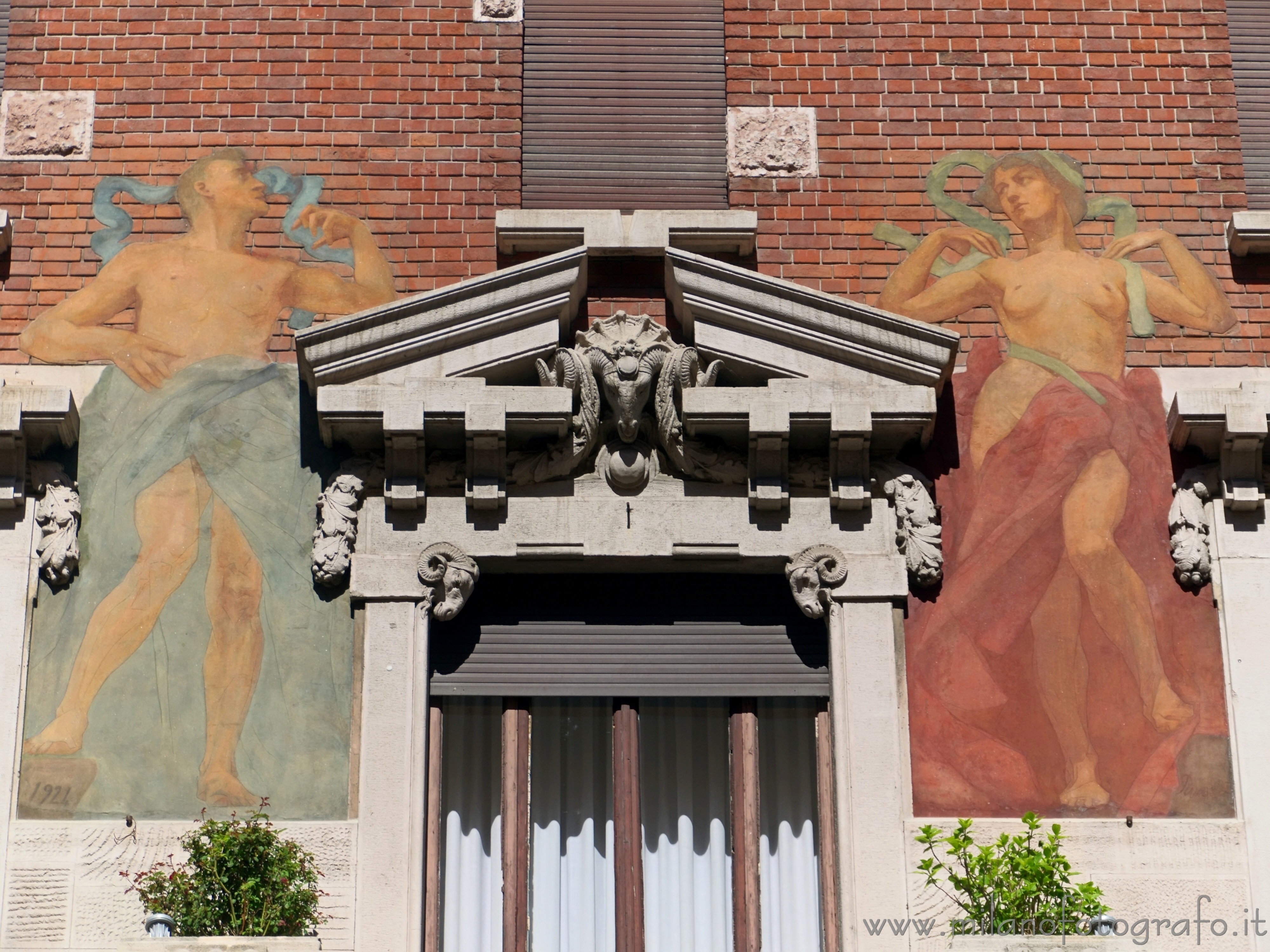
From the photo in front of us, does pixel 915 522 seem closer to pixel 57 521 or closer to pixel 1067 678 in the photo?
pixel 1067 678

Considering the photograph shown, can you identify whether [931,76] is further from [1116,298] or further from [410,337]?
[410,337]

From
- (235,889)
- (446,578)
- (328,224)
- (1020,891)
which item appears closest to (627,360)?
(446,578)

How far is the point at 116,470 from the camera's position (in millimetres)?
13141

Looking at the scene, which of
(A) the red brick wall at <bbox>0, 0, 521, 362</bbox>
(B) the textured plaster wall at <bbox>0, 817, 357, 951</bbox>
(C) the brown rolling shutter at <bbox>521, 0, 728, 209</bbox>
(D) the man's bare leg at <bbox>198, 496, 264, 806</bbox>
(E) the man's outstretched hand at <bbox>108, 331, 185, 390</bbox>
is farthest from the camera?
(C) the brown rolling shutter at <bbox>521, 0, 728, 209</bbox>

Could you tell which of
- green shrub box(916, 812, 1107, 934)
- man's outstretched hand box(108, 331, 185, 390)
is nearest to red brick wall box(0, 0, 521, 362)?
man's outstretched hand box(108, 331, 185, 390)

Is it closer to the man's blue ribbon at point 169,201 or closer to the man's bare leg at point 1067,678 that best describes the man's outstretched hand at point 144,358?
the man's blue ribbon at point 169,201

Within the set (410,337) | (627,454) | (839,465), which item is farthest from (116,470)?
(839,465)

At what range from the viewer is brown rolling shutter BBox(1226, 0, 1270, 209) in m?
14.5

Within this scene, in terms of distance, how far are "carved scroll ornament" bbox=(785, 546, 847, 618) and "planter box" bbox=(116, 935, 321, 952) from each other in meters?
3.58

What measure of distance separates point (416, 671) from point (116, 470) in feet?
7.45

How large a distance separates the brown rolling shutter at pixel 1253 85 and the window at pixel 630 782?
450 cm

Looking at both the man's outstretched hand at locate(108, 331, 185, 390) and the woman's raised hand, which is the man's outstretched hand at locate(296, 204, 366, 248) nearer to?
the man's outstretched hand at locate(108, 331, 185, 390)

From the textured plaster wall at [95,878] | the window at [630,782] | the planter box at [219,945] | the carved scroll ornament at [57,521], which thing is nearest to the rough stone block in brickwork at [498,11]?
the window at [630,782]

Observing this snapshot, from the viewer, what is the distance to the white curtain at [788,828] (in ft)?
41.2
